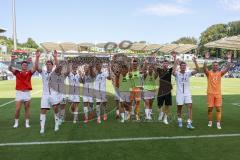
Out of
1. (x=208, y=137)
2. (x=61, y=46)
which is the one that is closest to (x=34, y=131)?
(x=208, y=137)

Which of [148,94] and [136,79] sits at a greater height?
[136,79]

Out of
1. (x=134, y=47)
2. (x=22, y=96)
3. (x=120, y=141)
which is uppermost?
(x=134, y=47)

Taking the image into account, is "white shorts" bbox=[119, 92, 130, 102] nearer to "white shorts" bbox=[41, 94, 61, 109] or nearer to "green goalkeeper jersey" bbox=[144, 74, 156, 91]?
"green goalkeeper jersey" bbox=[144, 74, 156, 91]

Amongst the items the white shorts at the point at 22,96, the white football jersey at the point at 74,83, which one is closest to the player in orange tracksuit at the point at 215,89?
the white football jersey at the point at 74,83

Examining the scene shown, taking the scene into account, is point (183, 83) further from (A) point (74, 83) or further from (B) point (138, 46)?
(A) point (74, 83)

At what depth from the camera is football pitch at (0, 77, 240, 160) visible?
7434 mm

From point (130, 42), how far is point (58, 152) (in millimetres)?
5701

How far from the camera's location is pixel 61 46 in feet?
59.7

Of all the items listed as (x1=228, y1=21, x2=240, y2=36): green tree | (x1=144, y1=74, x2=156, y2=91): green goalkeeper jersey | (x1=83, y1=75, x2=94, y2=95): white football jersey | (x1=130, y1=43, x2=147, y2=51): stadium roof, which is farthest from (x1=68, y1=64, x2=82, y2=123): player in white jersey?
(x1=228, y1=21, x2=240, y2=36): green tree

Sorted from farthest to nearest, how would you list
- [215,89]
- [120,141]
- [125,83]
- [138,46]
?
[138,46], [125,83], [215,89], [120,141]

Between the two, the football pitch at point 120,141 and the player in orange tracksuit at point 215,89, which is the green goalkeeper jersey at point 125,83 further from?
the player in orange tracksuit at point 215,89

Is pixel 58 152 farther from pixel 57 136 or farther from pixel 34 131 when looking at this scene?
pixel 34 131

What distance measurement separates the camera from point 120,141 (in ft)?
28.7

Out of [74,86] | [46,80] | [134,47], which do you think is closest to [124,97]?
[74,86]
